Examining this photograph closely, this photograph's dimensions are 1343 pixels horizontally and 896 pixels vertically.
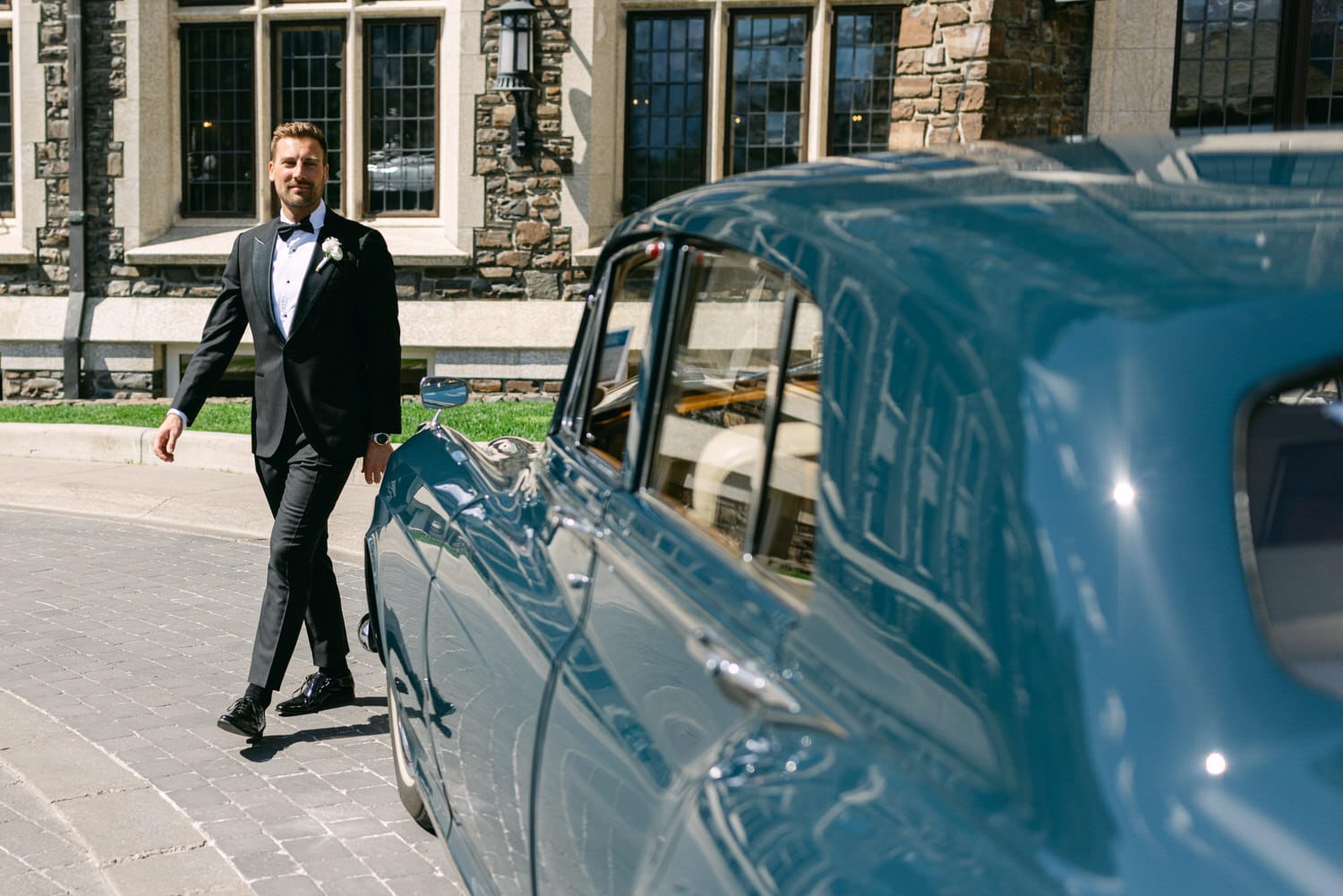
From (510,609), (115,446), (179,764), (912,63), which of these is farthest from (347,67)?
(510,609)

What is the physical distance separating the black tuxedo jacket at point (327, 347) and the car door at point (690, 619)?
2606mm

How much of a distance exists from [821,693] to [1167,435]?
0.49 metres

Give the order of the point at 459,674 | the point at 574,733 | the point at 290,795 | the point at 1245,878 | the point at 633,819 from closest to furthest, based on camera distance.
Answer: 1. the point at 1245,878
2. the point at 633,819
3. the point at 574,733
4. the point at 459,674
5. the point at 290,795

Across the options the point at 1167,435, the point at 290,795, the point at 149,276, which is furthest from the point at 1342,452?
the point at 149,276

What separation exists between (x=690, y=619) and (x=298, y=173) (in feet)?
11.5

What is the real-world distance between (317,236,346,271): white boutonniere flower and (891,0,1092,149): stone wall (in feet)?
21.5

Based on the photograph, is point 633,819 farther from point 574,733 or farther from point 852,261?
point 852,261

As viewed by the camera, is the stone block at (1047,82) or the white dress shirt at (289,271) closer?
the white dress shirt at (289,271)

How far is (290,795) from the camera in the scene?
4500 mm

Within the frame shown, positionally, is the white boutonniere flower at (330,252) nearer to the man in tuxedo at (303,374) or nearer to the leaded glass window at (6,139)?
the man in tuxedo at (303,374)

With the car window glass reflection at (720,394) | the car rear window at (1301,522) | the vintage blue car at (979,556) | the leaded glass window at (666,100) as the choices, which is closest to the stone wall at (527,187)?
the leaded glass window at (666,100)

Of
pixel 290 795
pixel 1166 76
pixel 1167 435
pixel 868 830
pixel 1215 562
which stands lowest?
pixel 290 795

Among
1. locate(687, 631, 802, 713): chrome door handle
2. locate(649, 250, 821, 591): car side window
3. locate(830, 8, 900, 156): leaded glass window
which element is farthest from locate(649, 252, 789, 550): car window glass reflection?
locate(830, 8, 900, 156): leaded glass window

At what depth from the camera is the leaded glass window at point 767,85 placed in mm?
14945
